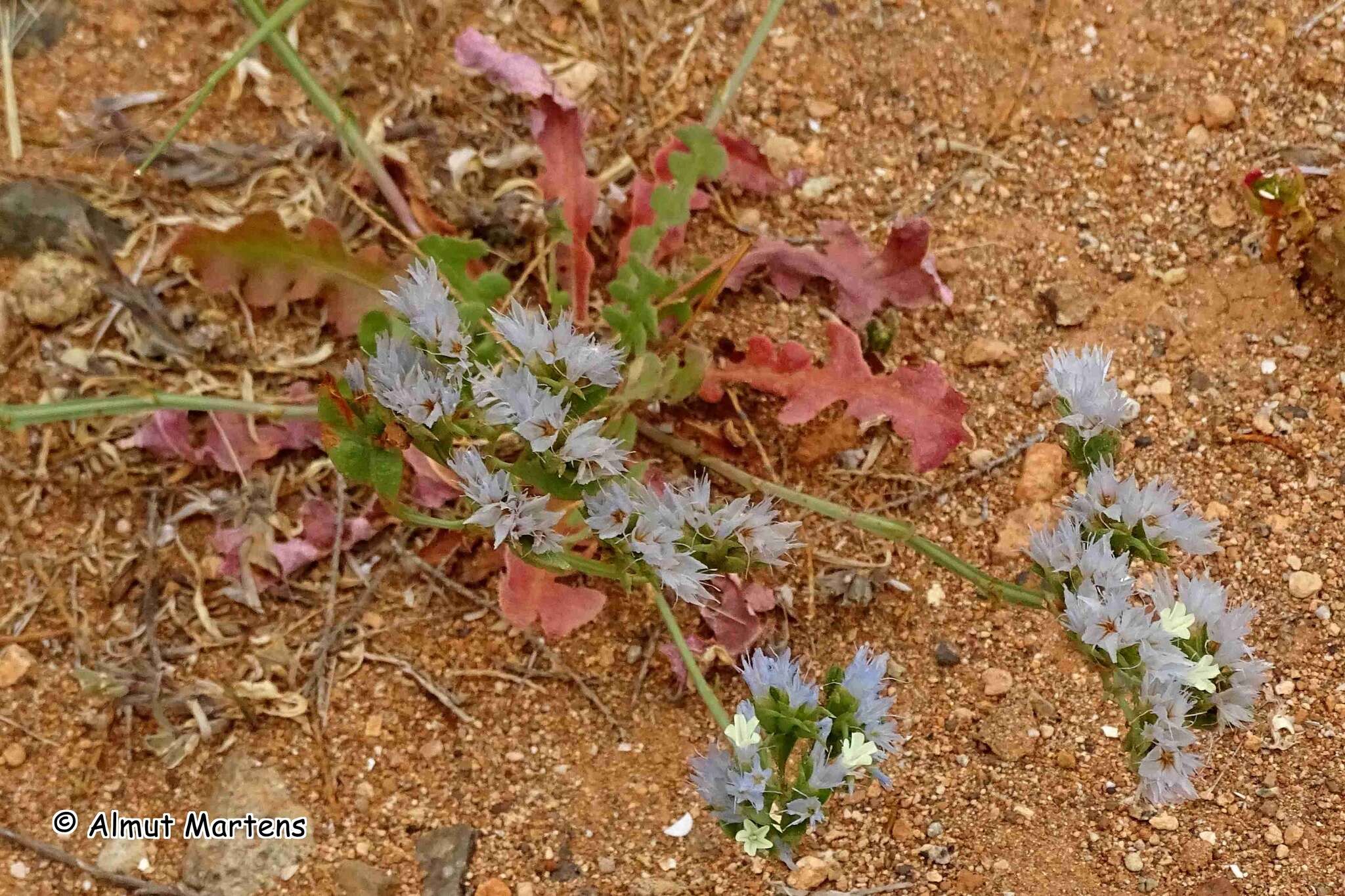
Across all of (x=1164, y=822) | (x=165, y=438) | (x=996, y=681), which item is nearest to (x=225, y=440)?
(x=165, y=438)

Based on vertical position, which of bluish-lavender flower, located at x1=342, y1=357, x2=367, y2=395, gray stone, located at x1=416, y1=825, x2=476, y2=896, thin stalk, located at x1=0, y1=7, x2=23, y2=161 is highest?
bluish-lavender flower, located at x1=342, y1=357, x2=367, y2=395

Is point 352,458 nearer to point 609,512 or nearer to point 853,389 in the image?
point 609,512

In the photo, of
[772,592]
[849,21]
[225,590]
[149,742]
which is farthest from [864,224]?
[149,742]

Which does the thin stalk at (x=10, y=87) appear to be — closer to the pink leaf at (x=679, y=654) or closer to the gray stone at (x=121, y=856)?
the gray stone at (x=121, y=856)

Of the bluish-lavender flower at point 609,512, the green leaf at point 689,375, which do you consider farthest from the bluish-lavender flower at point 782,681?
the green leaf at point 689,375

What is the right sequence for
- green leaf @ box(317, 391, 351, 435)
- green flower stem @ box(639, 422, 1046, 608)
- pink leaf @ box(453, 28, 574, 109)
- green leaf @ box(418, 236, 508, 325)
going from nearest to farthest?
green leaf @ box(317, 391, 351, 435), green flower stem @ box(639, 422, 1046, 608), green leaf @ box(418, 236, 508, 325), pink leaf @ box(453, 28, 574, 109)

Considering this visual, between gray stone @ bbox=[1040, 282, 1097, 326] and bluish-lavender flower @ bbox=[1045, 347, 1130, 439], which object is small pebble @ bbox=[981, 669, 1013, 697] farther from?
gray stone @ bbox=[1040, 282, 1097, 326]

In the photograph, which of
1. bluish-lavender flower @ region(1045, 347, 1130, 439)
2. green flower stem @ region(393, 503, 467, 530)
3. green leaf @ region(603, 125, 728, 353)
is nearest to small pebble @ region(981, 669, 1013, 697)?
bluish-lavender flower @ region(1045, 347, 1130, 439)
